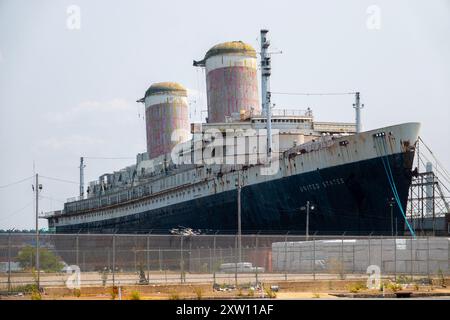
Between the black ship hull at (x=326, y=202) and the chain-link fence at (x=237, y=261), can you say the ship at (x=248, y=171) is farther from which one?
the chain-link fence at (x=237, y=261)

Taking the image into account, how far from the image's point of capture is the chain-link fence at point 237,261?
3559 cm

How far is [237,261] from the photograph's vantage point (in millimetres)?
37906

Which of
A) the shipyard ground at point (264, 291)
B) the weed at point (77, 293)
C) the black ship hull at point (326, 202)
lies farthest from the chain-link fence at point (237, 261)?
the black ship hull at point (326, 202)

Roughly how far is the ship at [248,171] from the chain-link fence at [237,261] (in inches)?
A: 169

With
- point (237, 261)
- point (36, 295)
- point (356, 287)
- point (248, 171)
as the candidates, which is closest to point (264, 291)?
point (356, 287)

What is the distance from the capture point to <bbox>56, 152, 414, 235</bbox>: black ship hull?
52.5m

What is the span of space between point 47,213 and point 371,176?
77100 millimetres

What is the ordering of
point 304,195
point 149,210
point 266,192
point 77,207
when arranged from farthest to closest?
point 77,207, point 149,210, point 266,192, point 304,195

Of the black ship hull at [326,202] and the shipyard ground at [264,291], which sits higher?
the black ship hull at [326,202]

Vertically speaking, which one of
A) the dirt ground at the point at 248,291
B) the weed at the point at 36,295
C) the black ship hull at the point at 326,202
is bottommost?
the dirt ground at the point at 248,291
